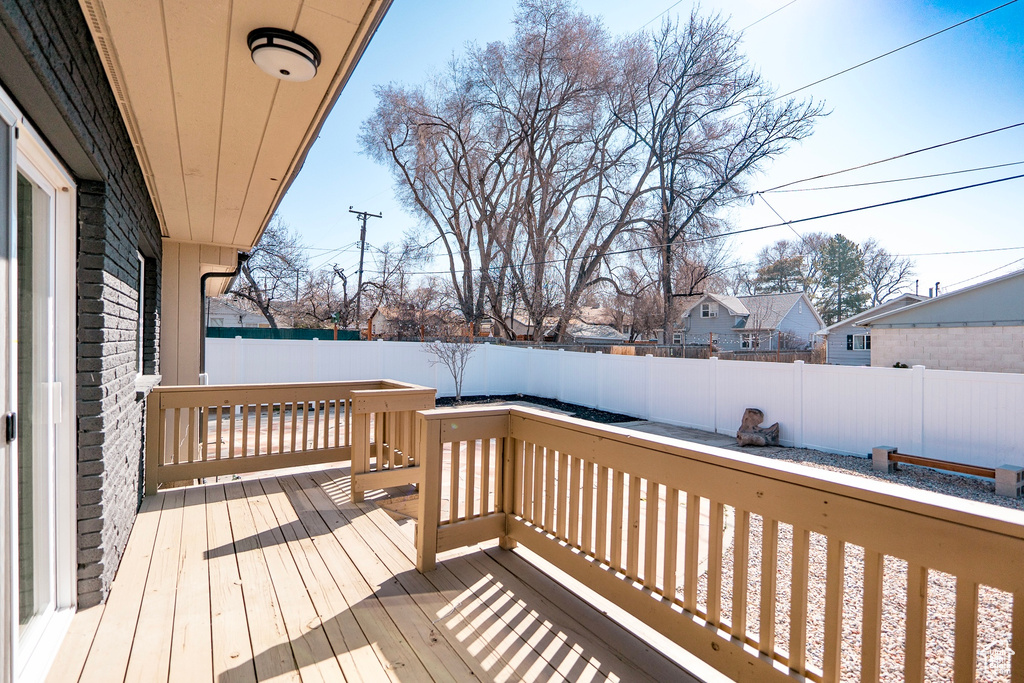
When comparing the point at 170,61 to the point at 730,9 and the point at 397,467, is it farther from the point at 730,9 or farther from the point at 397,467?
the point at 730,9

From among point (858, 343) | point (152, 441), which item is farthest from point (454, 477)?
point (858, 343)

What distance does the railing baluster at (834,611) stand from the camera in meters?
1.32

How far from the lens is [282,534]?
2.96m

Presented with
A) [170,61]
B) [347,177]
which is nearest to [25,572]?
[170,61]

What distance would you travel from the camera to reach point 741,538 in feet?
5.06

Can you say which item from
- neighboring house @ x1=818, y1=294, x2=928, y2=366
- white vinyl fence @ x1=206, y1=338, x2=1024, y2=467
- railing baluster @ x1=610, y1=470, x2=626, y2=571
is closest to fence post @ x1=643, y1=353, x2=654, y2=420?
white vinyl fence @ x1=206, y1=338, x2=1024, y2=467

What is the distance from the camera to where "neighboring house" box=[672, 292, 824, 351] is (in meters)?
24.7

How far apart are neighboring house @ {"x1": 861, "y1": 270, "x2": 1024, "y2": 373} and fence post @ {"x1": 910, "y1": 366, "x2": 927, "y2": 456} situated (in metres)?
6.84

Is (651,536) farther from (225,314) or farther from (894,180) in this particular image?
(225,314)

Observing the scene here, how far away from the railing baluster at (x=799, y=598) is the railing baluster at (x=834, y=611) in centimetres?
5

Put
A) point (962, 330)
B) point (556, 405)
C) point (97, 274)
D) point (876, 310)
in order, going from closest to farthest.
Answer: point (97, 274)
point (556, 405)
point (962, 330)
point (876, 310)

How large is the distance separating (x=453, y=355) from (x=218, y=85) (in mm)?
9516

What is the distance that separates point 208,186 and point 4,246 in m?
2.09

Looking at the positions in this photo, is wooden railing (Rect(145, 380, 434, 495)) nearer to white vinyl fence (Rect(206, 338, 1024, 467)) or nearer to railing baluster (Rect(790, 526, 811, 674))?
railing baluster (Rect(790, 526, 811, 674))
